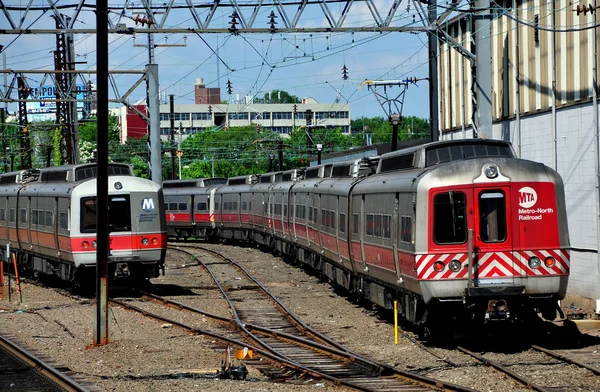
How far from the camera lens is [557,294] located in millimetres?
15516

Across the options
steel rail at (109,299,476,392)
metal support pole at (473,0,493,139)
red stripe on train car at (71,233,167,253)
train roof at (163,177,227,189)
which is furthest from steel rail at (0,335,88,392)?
train roof at (163,177,227,189)

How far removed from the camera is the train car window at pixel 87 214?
25.2m

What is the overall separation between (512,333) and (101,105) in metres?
7.64

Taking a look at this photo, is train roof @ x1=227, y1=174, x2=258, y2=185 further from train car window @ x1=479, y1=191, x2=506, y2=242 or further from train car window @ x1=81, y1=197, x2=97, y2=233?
train car window @ x1=479, y1=191, x2=506, y2=242

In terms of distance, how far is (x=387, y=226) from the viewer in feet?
60.4

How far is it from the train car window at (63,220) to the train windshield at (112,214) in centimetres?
66

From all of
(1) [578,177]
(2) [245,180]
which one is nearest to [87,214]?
(1) [578,177]

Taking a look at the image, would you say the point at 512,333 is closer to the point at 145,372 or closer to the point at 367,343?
the point at 367,343

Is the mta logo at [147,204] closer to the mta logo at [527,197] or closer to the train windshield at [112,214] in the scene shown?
the train windshield at [112,214]

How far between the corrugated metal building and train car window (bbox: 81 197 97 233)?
10.5 meters

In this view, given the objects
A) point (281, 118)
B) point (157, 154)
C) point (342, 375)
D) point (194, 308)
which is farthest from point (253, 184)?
point (281, 118)

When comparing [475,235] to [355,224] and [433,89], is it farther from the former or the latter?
[433,89]

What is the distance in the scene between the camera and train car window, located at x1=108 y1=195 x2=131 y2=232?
25.3 m

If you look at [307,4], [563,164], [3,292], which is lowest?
[3,292]
